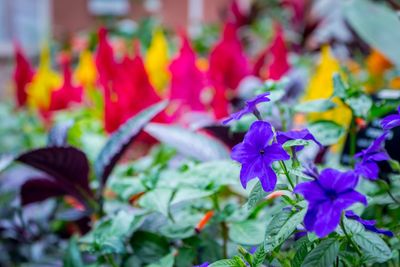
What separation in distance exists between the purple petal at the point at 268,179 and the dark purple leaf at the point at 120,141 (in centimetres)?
30

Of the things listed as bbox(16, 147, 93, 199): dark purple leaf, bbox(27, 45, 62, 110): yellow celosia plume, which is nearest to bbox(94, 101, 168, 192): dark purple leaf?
bbox(16, 147, 93, 199): dark purple leaf

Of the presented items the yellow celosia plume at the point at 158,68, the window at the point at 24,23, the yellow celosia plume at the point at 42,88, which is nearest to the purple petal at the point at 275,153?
the yellow celosia plume at the point at 158,68

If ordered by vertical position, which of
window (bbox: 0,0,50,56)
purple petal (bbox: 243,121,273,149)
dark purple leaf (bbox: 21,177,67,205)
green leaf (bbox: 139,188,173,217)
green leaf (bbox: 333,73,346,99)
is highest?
purple petal (bbox: 243,121,273,149)

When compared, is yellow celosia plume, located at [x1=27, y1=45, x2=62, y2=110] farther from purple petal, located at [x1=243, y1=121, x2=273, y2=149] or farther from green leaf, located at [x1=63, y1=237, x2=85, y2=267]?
purple petal, located at [x1=243, y1=121, x2=273, y2=149]

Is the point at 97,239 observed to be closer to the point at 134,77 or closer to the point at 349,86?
the point at 349,86

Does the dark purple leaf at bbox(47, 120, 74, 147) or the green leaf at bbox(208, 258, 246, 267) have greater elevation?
the green leaf at bbox(208, 258, 246, 267)

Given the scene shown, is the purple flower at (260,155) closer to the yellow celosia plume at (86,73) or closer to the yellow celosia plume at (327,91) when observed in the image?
the yellow celosia plume at (327,91)

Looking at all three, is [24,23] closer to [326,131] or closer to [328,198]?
[326,131]

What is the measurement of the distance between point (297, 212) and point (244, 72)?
0.70m

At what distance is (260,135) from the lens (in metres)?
0.32

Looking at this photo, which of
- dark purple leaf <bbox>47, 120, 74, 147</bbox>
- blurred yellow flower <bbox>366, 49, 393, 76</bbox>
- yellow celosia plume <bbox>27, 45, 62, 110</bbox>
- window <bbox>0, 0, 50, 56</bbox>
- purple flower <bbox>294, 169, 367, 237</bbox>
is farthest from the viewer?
window <bbox>0, 0, 50, 56</bbox>

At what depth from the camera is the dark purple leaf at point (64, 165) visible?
1.97ft

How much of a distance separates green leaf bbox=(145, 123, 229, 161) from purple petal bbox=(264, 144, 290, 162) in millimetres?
290

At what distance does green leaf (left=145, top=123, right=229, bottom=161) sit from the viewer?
0.61 m
